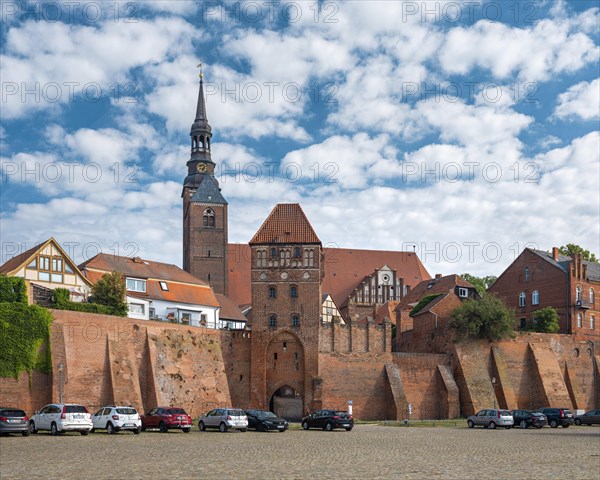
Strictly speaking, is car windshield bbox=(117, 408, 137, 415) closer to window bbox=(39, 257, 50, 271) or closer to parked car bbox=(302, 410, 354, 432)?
parked car bbox=(302, 410, 354, 432)

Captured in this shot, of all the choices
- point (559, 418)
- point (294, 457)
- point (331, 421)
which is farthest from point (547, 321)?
point (294, 457)

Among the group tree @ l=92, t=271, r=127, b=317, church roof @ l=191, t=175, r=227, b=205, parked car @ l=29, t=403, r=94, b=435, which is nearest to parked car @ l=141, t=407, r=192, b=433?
parked car @ l=29, t=403, r=94, b=435

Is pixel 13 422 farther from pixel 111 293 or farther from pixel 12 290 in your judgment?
pixel 111 293

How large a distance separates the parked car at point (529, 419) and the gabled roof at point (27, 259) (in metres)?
33.7

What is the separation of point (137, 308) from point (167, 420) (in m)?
25.5

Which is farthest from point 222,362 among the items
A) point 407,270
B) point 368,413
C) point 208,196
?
point 407,270

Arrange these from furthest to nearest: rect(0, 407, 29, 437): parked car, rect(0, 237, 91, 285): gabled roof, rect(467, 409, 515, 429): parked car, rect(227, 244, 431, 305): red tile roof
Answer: rect(227, 244, 431, 305): red tile roof → rect(0, 237, 91, 285): gabled roof → rect(467, 409, 515, 429): parked car → rect(0, 407, 29, 437): parked car

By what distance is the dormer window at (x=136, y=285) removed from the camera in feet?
214

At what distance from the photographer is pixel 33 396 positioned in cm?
4469

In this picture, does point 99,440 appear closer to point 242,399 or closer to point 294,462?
point 294,462

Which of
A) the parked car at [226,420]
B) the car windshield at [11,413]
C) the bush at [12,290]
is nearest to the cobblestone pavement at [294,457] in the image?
the car windshield at [11,413]

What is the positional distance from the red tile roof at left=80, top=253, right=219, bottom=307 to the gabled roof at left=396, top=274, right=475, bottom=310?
84.7 feet

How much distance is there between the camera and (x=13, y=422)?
33812mm

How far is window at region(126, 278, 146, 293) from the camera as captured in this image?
6519 centimetres
